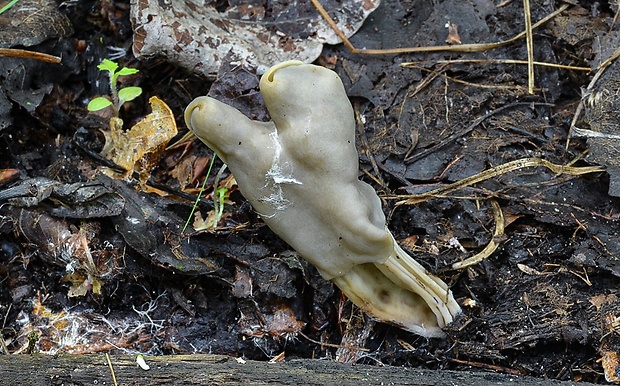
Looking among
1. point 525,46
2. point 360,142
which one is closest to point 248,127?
point 360,142

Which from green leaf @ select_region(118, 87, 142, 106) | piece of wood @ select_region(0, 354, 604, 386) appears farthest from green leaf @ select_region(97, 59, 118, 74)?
piece of wood @ select_region(0, 354, 604, 386)

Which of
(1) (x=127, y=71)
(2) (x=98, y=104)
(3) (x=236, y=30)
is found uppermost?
(3) (x=236, y=30)

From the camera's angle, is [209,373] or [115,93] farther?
[115,93]

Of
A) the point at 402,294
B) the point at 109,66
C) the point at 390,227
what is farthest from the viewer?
the point at 109,66

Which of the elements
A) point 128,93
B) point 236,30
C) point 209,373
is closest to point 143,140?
point 128,93

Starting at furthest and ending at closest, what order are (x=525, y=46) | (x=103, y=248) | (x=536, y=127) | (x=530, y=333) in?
1. (x=525, y=46)
2. (x=536, y=127)
3. (x=103, y=248)
4. (x=530, y=333)

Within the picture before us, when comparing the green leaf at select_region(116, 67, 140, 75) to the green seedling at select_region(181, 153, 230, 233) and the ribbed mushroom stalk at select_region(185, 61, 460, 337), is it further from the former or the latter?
the ribbed mushroom stalk at select_region(185, 61, 460, 337)

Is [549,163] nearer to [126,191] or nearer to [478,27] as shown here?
[478,27]

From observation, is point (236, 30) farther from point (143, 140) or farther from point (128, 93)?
point (143, 140)
